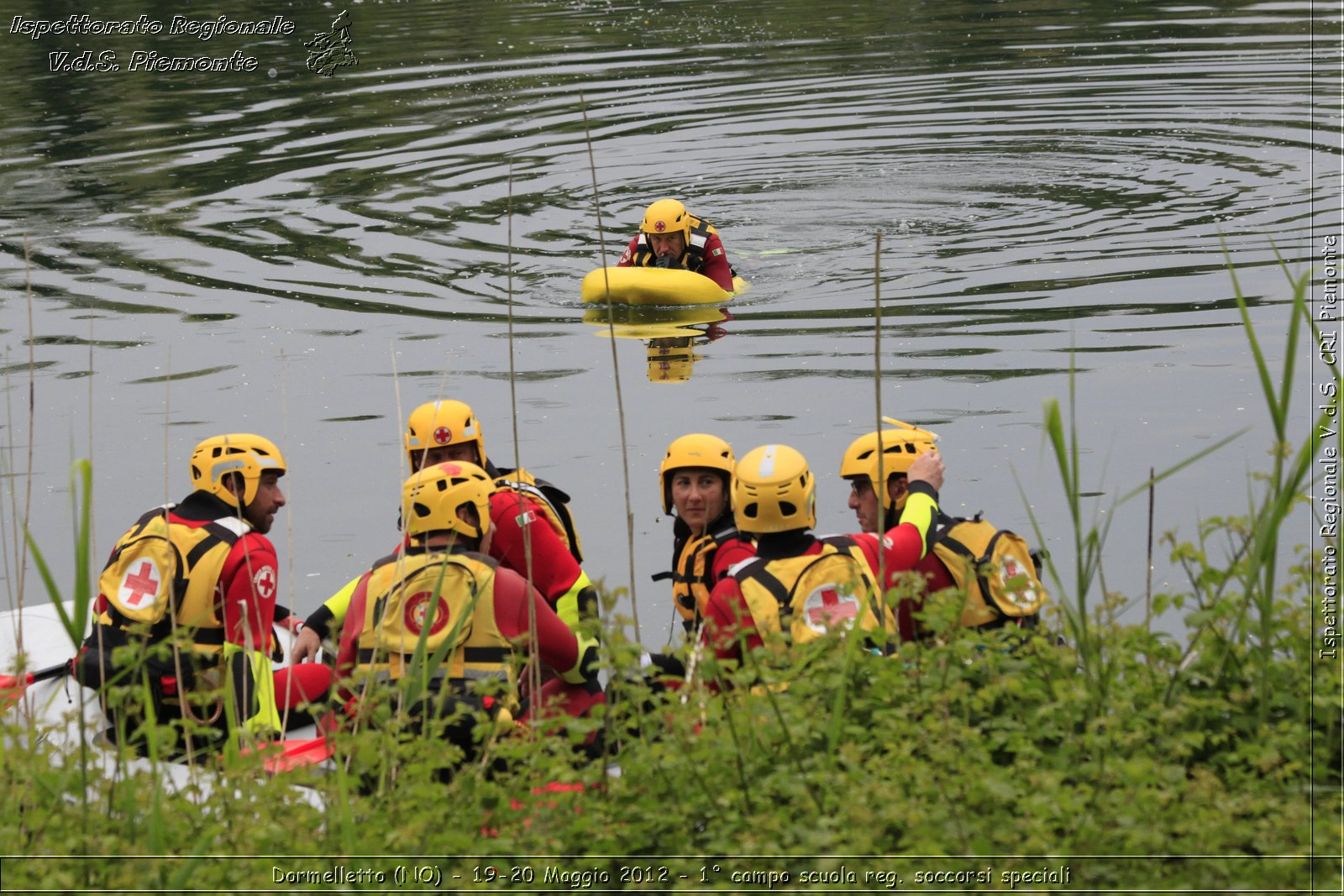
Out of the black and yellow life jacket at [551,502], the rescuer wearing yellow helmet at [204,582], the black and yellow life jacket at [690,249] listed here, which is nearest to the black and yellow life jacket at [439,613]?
the rescuer wearing yellow helmet at [204,582]

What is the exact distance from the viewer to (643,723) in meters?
4.67

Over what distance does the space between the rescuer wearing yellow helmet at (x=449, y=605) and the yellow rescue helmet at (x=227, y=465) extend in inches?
35.4

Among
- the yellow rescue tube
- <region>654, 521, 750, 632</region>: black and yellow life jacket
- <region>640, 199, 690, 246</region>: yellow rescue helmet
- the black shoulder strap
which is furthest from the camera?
the yellow rescue tube

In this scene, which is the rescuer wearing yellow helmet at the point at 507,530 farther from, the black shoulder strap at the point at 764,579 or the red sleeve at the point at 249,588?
the black shoulder strap at the point at 764,579

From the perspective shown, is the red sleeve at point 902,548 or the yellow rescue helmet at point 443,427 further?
the yellow rescue helmet at point 443,427

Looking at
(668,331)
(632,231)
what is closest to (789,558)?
(668,331)

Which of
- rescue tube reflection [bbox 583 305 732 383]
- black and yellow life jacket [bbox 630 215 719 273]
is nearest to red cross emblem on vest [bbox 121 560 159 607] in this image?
rescue tube reflection [bbox 583 305 732 383]

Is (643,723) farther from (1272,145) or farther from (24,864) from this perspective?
(1272,145)

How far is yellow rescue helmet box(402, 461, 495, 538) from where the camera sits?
20.1ft

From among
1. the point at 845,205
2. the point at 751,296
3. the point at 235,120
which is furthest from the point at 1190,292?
the point at 235,120

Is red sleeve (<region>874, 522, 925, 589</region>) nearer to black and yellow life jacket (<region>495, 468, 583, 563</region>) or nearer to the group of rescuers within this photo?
the group of rescuers

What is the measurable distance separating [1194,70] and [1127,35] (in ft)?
15.1

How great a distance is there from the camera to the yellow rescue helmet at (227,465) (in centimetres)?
684

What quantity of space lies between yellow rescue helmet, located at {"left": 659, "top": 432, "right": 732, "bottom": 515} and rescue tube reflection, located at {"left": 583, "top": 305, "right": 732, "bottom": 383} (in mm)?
5151
